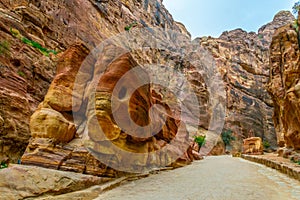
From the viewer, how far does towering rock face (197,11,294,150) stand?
37.8 metres

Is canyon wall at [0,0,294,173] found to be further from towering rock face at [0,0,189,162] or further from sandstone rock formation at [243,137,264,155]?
sandstone rock formation at [243,137,264,155]

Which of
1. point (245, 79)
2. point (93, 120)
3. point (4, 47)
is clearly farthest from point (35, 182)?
point (245, 79)

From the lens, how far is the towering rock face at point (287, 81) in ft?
32.6

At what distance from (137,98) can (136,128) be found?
900 mm

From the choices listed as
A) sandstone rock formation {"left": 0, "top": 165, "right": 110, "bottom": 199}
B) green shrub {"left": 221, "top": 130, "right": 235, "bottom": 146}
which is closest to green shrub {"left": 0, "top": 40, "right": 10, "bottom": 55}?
sandstone rock formation {"left": 0, "top": 165, "right": 110, "bottom": 199}

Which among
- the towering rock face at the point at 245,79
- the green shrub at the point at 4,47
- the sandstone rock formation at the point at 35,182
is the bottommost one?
the sandstone rock formation at the point at 35,182

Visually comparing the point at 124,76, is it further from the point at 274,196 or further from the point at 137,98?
the point at 274,196

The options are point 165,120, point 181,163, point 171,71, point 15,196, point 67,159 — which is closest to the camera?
point 15,196

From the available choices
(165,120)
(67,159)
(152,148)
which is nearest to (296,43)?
(165,120)

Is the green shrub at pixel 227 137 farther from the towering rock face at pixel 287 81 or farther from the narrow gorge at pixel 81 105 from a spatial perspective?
the narrow gorge at pixel 81 105

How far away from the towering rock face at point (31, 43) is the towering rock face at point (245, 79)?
26.0m

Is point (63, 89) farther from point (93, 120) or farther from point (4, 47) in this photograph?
point (4, 47)

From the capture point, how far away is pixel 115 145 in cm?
520

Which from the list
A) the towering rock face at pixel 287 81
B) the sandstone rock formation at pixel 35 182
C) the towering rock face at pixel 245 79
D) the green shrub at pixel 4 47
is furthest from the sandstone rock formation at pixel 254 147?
the green shrub at pixel 4 47
